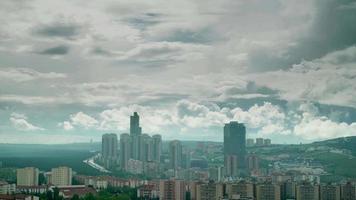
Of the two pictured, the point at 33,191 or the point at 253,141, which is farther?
the point at 253,141

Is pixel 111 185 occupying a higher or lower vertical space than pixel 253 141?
lower

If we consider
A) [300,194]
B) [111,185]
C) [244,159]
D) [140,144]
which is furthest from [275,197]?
[140,144]

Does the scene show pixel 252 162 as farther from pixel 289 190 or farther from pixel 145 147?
pixel 289 190

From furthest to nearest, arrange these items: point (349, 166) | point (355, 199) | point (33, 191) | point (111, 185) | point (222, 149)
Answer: point (222, 149), point (349, 166), point (111, 185), point (33, 191), point (355, 199)

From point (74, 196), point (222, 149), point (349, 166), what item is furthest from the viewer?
point (222, 149)

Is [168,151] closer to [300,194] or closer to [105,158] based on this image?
[105,158]

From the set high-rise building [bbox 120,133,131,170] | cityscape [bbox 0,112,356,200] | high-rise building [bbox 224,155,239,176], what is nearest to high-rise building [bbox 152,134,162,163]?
cityscape [bbox 0,112,356,200]
